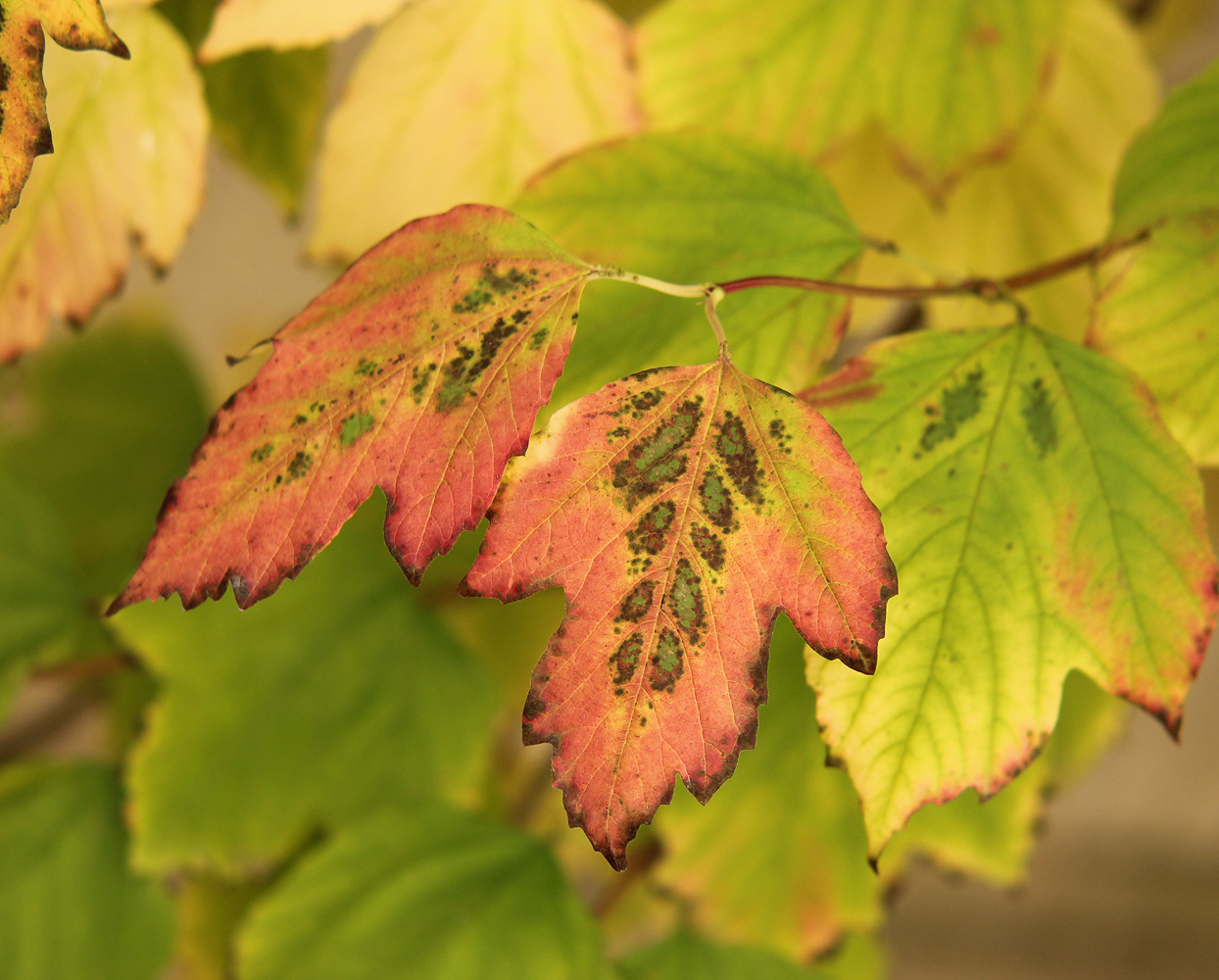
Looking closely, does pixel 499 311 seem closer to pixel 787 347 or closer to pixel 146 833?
pixel 787 347

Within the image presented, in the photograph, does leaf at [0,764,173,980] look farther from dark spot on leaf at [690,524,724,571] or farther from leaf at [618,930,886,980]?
dark spot on leaf at [690,524,724,571]

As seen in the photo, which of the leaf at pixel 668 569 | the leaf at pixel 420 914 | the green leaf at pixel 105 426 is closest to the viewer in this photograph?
the leaf at pixel 668 569

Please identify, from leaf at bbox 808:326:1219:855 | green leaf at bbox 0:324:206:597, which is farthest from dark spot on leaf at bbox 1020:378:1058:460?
green leaf at bbox 0:324:206:597

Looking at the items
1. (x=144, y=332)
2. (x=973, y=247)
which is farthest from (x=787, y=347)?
(x=144, y=332)

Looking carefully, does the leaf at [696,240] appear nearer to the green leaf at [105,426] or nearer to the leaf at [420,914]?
the leaf at [420,914]

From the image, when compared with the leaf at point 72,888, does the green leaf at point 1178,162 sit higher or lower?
higher

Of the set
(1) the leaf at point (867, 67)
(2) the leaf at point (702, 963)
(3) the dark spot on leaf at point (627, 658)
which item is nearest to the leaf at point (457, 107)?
(1) the leaf at point (867, 67)

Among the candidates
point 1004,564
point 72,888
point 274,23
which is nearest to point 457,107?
point 274,23
